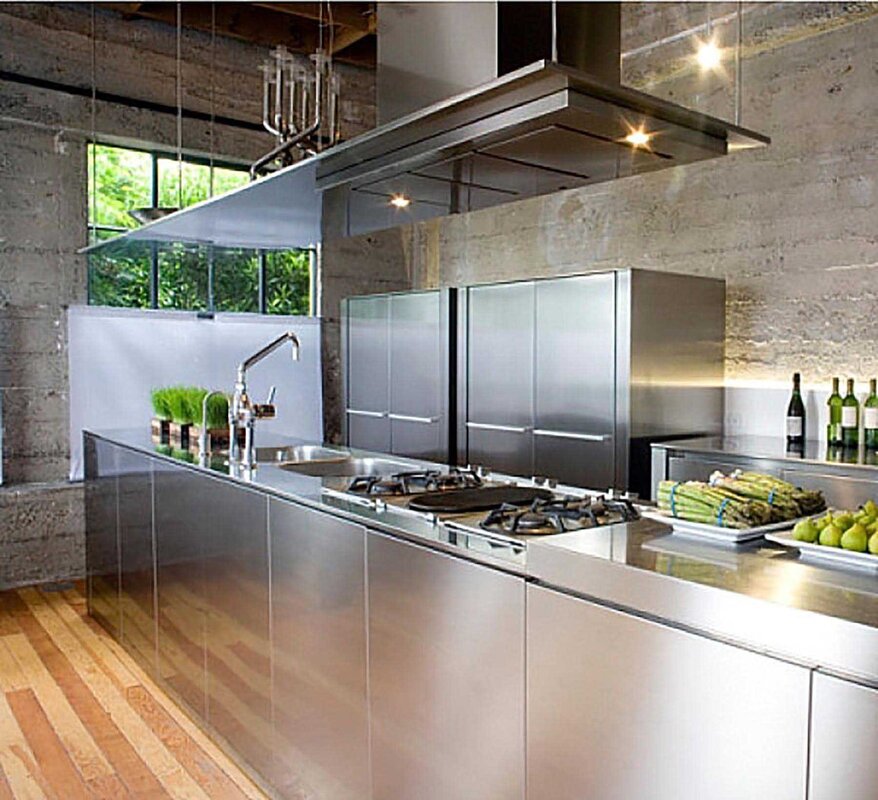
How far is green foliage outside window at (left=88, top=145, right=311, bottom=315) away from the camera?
17.6ft

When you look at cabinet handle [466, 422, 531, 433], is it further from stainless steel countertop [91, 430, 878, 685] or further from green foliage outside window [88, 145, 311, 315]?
stainless steel countertop [91, 430, 878, 685]

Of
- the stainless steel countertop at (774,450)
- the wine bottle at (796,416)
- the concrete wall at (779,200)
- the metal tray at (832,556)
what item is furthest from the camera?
the wine bottle at (796,416)

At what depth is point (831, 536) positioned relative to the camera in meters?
1.50

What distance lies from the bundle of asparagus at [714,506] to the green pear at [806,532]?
0.34 ft

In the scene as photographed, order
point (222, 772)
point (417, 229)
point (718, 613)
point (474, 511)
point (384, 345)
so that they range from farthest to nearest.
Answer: point (417, 229), point (384, 345), point (222, 772), point (474, 511), point (718, 613)

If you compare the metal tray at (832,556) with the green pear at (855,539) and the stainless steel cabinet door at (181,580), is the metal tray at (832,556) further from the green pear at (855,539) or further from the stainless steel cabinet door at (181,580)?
the stainless steel cabinet door at (181,580)

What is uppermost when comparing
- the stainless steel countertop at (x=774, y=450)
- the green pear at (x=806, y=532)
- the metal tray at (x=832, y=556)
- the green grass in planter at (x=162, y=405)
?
the green grass in planter at (x=162, y=405)

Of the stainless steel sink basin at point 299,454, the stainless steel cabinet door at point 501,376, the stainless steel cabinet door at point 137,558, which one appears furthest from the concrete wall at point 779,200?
the stainless steel cabinet door at point 137,558

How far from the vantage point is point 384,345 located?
223 inches

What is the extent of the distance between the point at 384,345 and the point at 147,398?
1.60 m

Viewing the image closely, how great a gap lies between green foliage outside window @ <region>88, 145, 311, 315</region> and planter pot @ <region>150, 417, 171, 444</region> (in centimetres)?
141

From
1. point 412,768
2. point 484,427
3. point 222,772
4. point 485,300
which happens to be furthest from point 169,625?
point 485,300

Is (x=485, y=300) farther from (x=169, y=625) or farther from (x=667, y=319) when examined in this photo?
(x=169, y=625)

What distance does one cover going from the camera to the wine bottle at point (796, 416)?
405 cm
